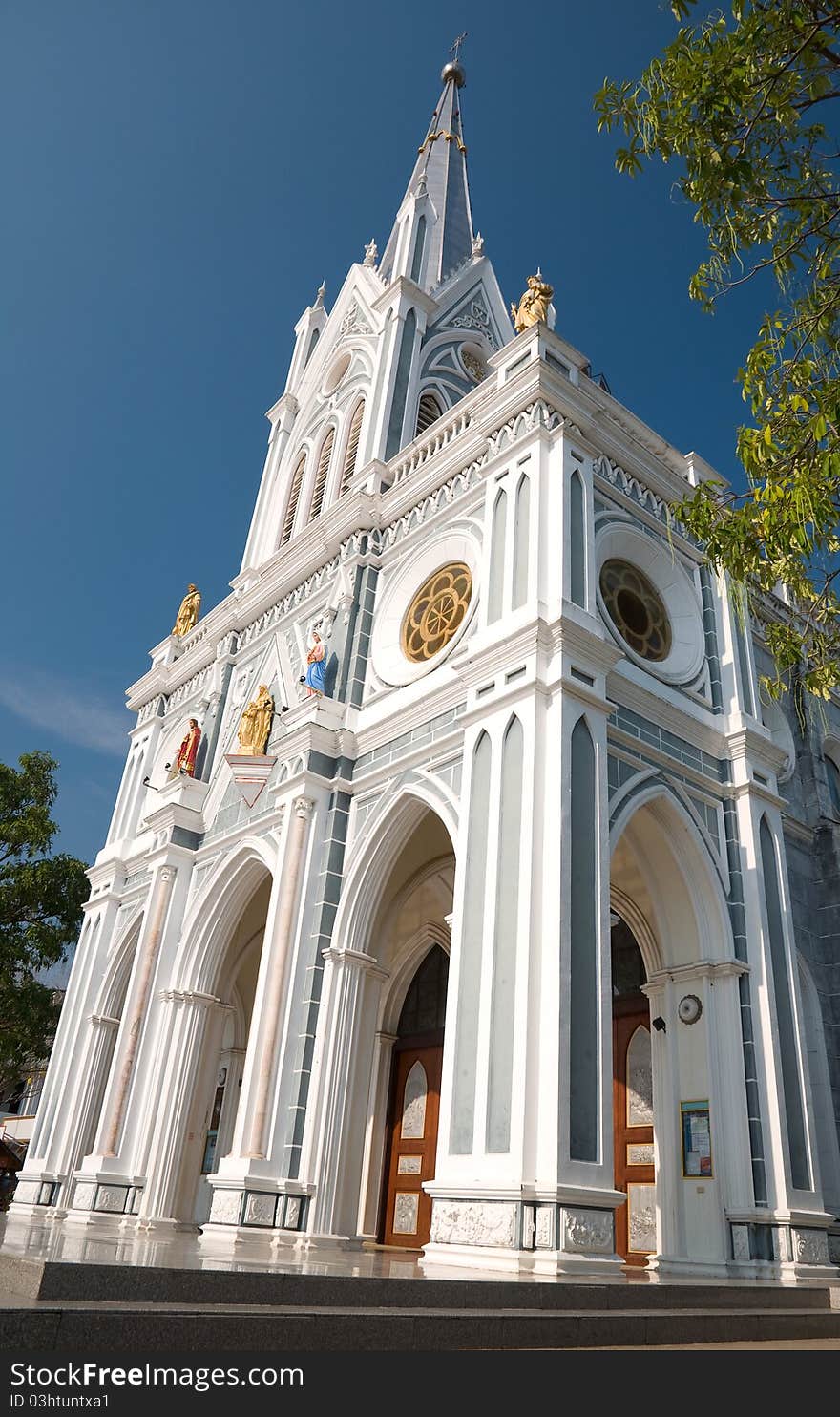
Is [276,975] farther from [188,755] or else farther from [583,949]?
[188,755]

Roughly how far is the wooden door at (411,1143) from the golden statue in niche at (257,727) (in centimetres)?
541

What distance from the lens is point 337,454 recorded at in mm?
19531

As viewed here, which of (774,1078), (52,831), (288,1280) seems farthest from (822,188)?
(52,831)

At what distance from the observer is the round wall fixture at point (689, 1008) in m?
11.8

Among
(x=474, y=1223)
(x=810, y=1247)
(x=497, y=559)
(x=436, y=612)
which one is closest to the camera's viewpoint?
(x=474, y=1223)

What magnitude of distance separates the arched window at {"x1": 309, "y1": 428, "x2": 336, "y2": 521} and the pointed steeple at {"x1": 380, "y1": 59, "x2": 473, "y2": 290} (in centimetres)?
377

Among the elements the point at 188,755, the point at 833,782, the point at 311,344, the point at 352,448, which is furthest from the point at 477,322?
the point at 833,782

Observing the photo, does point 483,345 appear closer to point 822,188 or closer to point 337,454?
point 337,454

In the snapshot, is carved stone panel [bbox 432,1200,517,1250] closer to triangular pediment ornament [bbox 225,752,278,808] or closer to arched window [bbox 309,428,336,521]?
triangular pediment ornament [bbox 225,752,278,808]

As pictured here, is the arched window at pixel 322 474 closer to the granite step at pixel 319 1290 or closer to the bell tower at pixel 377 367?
the bell tower at pixel 377 367

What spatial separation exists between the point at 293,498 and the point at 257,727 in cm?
724

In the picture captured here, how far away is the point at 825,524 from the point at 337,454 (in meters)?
14.1

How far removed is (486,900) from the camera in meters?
10.1

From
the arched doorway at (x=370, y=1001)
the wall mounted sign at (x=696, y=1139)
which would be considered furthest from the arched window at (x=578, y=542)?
the wall mounted sign at (x=696, y=1139)
